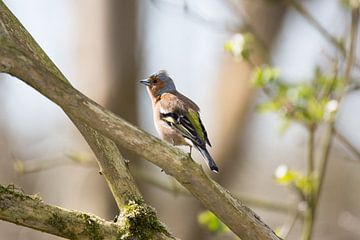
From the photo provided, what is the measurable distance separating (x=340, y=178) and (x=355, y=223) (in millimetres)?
6065

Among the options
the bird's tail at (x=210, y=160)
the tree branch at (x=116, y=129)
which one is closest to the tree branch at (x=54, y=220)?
the tree branch at (x=116, y=129)

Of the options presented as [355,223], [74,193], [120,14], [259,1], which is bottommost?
[355,223]

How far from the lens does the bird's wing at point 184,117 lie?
18.3 ft

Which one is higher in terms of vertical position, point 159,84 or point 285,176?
point 159,84

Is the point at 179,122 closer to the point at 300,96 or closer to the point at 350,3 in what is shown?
the point at 300,96

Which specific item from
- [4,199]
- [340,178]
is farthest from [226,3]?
[340,178]

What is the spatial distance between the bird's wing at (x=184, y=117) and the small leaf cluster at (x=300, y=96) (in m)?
1.01

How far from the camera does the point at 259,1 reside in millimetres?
10852

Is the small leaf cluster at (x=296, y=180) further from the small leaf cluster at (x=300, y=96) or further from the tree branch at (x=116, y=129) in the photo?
the tree branch at (x=116, y=129)

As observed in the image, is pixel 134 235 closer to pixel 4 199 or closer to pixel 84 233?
pixel 84 233

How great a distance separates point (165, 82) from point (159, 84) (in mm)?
61

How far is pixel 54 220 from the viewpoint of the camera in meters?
3.74

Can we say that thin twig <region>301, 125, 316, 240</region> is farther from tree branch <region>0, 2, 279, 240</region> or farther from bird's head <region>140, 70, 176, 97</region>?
tree branch <region>0, 2, 279, 240</region>

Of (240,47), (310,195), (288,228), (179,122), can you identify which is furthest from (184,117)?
(288,228)
